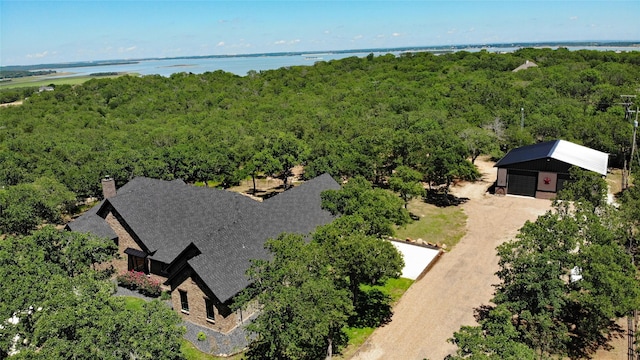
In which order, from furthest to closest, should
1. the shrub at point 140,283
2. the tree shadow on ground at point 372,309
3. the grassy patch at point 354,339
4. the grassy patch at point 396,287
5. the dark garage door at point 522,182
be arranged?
the dark garage door at point 522,182 < the shrub at point 140,283 < the grassy patch at point 396,287 < the tree shadow on ground at point 372,309 < the grassy patch at point 354,339

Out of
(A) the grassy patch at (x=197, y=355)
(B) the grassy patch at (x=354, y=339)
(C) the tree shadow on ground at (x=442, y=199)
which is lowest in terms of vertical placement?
(C) the tree shadow on ground at (x=442, y=199)

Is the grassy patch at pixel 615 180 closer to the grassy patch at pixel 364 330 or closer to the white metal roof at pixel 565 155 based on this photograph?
the white metal roof at pixel 565 155

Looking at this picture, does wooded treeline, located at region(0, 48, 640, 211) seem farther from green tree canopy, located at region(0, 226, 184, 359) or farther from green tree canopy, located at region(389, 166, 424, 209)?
green tree canopy, located at region(0, 226, 184, 359)

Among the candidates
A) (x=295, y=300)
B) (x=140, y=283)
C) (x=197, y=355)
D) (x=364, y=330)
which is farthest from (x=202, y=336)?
(x=295, y=300)

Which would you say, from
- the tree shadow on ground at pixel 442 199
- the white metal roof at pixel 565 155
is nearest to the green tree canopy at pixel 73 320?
the tree shadow on ground at pixel 442 199

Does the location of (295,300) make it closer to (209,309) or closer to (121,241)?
(209,309)
